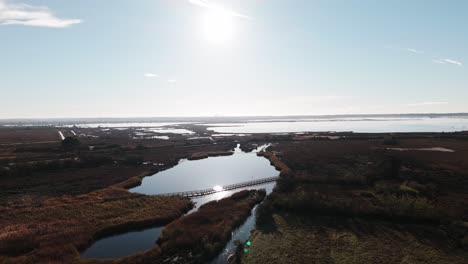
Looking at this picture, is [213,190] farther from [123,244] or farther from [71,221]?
[71,221]

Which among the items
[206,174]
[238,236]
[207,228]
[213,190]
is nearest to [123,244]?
[207,228]

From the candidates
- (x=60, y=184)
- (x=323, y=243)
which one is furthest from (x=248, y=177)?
(x=60, y=184)

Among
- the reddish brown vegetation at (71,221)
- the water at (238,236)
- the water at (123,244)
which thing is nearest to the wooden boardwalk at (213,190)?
the reddish brown vegetation at (71,221)

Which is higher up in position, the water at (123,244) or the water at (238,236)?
the water at (238,236)

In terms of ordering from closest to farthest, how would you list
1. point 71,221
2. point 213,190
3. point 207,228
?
point 207,228
point 71,221
point 213,190

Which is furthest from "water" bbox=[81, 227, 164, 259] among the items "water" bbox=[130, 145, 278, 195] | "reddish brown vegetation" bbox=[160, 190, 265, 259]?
"water" bbox=[130, 145, 278, 195]

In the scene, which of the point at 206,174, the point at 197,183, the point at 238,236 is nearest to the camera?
the point at 238,236

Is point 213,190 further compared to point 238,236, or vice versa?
point 213,190

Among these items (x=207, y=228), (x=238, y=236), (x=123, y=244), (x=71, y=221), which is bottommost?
(x=123, y=244)

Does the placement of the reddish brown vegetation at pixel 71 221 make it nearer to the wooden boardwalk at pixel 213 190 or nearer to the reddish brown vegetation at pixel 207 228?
the reddish brown vegetation at pixel 207 228
